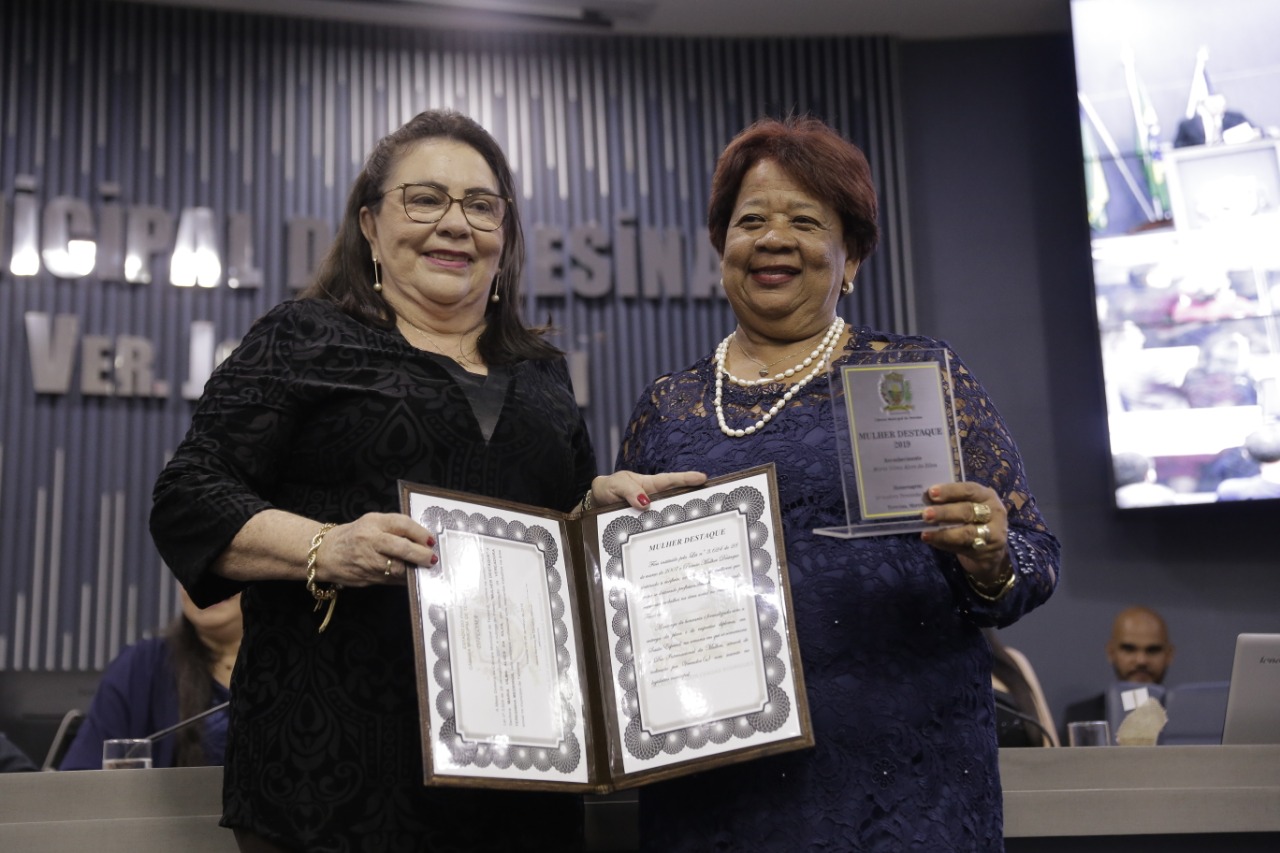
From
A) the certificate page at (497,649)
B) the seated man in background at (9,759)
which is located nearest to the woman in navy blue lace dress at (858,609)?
the certificate page at (497,649)

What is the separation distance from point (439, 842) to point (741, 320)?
33.9 inches

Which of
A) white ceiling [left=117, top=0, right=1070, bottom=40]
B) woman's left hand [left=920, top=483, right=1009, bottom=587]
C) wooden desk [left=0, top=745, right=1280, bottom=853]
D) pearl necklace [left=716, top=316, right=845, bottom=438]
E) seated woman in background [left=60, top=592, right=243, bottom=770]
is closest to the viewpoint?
woman's left hand [left=920, top=483, right=1009, bottom=587]

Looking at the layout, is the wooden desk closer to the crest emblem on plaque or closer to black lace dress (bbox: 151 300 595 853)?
black lace dress (bbox: 151 300 595 853)

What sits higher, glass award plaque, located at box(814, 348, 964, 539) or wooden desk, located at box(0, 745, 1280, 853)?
glass award plaque, located at box(814, 348, 964, 539)

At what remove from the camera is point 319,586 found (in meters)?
1.75

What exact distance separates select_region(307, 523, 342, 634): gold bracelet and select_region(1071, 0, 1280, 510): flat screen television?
432cm

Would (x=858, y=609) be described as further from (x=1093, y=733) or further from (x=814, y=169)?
(x=1093, y=733)

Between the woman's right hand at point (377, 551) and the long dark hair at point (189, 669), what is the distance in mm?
1992

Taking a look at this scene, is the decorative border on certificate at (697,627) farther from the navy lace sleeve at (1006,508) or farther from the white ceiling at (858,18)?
the white ceiling at (858,18)

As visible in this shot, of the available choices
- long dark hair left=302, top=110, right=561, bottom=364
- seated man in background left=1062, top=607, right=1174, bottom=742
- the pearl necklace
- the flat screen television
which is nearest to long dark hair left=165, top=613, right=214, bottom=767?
long dark hair left=302, top=110, right=561, bottom=364

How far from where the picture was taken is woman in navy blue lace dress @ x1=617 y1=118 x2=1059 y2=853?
171 cm

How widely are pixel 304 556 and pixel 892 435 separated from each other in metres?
0.74

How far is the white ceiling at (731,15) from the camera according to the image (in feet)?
19.0

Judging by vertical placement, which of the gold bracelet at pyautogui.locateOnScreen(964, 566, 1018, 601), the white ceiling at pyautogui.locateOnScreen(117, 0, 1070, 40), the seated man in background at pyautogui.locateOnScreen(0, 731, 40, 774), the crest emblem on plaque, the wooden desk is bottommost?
the wooden desk
